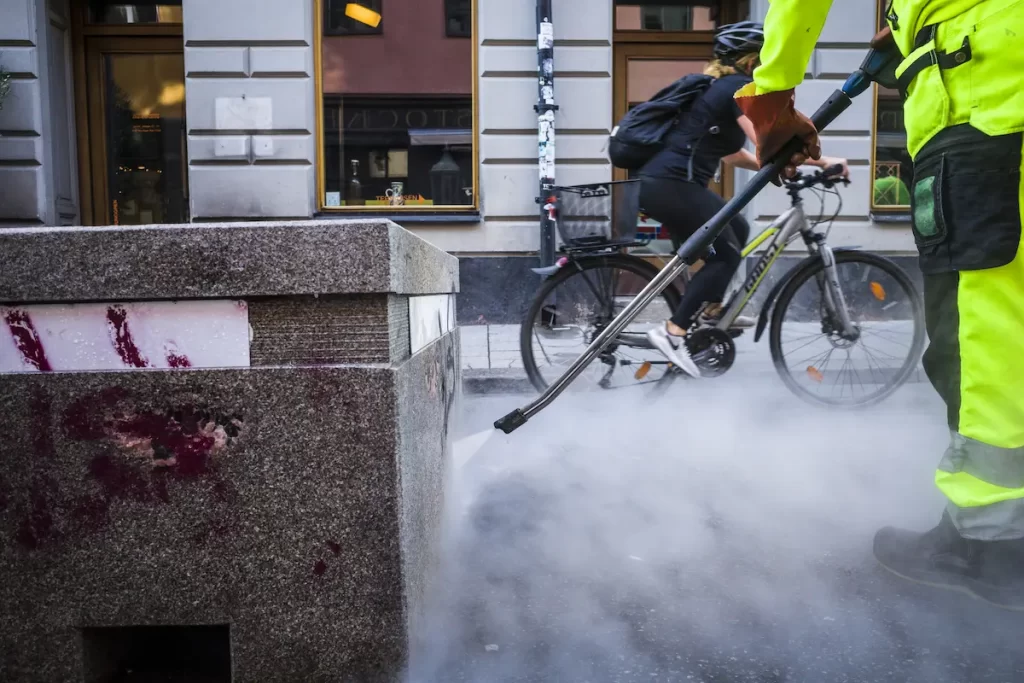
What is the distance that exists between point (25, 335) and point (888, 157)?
9325 millimetres

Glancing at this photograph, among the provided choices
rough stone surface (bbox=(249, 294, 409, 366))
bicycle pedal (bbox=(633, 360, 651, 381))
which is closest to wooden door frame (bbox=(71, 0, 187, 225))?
bicycle pedal (bbox=(633, 360, 651, 381))

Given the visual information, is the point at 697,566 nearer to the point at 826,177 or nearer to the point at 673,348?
the point at 673,348

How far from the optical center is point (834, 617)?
1993 millimetres

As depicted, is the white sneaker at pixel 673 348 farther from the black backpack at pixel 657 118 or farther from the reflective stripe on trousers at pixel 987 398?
the reflective stripe on trousers at pixel 987 398

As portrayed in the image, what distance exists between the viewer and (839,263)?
450 cm

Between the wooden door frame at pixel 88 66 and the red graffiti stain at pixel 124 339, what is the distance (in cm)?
909

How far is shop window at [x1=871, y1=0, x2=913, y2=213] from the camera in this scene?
9188mm

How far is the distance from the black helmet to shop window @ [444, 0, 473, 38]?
5384mm

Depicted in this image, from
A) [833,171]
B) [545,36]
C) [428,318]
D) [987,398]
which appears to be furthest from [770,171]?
[545,36]

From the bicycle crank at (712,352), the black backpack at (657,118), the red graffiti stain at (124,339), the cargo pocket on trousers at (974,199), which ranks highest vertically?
the black backpack at (657,118)

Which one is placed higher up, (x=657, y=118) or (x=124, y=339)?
(x=657, y=118)

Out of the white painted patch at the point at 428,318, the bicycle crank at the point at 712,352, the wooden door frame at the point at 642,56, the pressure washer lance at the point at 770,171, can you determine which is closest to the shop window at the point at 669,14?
the wooden door frame at the point at 642,56

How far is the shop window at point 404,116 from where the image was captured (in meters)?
9.37

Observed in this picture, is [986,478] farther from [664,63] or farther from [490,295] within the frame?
[664,63]
